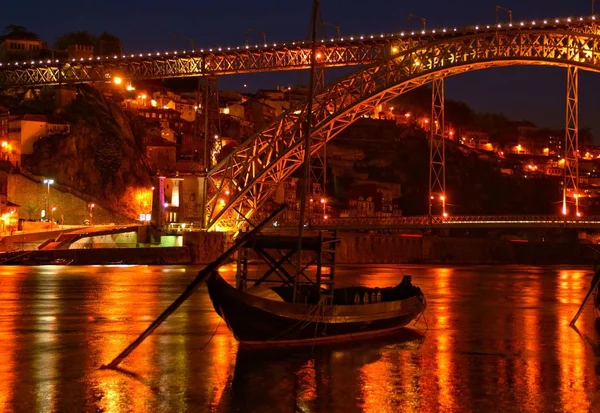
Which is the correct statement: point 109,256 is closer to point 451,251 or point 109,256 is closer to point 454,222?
point 454,222

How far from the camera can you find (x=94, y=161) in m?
64.9

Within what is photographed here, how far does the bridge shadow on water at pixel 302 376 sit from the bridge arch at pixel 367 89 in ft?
89.7

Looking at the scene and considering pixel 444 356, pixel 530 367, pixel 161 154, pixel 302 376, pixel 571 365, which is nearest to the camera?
pixel 302 376

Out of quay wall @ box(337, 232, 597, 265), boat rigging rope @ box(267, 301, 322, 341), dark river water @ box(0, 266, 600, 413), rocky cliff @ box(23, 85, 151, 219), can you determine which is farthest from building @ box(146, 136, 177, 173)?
boat rigging rope @ box(267, 301, 322, 341)

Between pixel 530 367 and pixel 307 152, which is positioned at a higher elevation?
pixel 307 152

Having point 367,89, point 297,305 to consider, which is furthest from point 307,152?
point 367,89

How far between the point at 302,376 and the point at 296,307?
269 cm

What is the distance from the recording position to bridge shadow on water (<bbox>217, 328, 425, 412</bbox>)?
15.1 meters

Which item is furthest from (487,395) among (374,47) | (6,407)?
(374,47)

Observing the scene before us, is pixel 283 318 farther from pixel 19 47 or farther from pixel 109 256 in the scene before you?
pixel 19 47

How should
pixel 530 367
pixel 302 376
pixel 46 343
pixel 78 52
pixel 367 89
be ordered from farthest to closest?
pixel 78 52 → pixel 367 89 → pixel 46 343 → pixel 530 367 → pixel 302 376

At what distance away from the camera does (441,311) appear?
30.3 meters

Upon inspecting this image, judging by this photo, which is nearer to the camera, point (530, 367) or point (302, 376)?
point (302, 376)

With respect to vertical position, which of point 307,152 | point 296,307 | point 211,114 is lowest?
point 296,307
